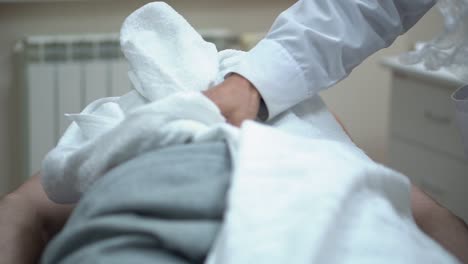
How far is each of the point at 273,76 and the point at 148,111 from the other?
253 mm

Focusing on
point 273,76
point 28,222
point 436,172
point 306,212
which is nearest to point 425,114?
point 436,172

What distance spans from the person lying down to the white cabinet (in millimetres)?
1032

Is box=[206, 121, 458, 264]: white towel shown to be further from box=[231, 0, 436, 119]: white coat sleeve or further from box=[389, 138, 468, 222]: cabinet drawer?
box=[389, 138, 468, 222]: cabinet drawer

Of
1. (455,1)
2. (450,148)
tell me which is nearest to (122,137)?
(455,1)

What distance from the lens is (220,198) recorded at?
513mm

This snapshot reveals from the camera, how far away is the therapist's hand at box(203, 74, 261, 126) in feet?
2.32

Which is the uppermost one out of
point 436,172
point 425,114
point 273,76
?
point 273,76

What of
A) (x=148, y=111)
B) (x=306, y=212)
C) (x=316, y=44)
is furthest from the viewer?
(x=316, y=44)

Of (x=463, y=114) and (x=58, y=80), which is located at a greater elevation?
(x=463, y=114)

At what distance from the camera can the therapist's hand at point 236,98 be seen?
71cm

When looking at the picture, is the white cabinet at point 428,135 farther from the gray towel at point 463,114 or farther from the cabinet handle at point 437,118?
the gray towel at point 463,114

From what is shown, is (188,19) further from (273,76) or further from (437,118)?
(273,76)

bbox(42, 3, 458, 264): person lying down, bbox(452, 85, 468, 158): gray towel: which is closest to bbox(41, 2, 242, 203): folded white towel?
bbox(42, 3, 458, 264): person lying down

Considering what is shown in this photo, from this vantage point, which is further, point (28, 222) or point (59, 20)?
point (59, 20)
